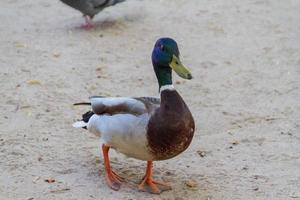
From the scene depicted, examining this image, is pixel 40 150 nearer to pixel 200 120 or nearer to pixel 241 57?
pixel 200 120

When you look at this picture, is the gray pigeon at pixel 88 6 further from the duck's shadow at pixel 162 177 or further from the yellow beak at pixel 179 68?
the yellow beak at pixel 179 68

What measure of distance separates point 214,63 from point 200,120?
1533mm

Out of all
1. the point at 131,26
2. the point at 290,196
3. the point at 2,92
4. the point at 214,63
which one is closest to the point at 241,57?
the point at 214,63

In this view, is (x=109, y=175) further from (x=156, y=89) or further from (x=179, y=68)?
(x=156, y=89)

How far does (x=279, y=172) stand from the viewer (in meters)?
4.68

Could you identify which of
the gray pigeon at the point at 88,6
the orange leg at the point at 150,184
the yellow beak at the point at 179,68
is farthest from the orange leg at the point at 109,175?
the gray pigeon at the point at 88,6

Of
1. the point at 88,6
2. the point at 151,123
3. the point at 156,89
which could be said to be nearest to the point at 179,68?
the point at 151,123

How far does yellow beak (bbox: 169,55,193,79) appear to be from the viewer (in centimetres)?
424

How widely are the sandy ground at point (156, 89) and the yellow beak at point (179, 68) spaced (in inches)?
30.3

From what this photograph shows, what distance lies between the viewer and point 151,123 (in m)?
4.16

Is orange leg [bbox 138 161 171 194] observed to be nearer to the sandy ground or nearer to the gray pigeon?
the sandy ground

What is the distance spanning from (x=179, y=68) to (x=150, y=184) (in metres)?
0.79

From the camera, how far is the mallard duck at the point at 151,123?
416 cm

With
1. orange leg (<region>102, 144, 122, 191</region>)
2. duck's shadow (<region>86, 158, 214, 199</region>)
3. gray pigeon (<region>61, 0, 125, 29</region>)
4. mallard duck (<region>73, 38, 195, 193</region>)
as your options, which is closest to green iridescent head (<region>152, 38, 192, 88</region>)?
mallard duck (<region>73, 38, 195, 193</region>)
